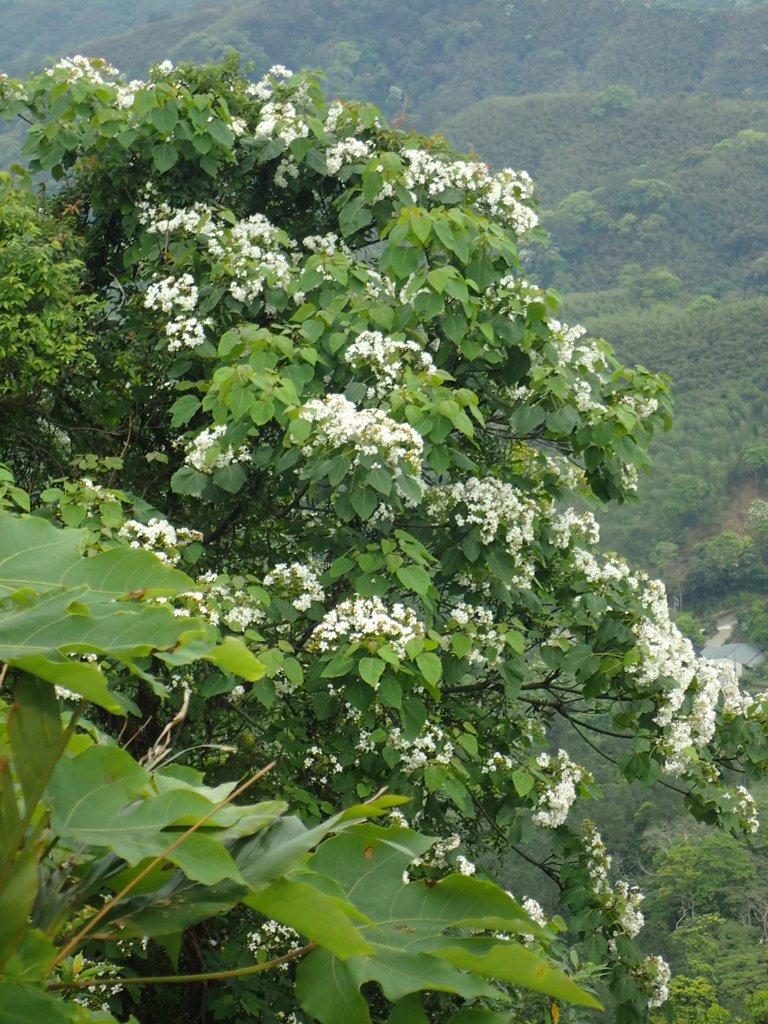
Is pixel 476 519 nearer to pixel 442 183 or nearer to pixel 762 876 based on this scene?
pixel 442 183

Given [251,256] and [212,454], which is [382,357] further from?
[251,256]

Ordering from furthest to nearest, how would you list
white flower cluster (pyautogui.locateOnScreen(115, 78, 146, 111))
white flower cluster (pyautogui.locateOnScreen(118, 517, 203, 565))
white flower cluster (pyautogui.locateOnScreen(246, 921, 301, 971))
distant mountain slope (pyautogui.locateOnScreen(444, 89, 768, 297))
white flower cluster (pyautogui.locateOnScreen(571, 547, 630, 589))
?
distant mountain slope (pyautogui.locateOnScreen(444, 89, 768, 297))
white flower cluster (pyautogui.locateOnScreen(115, 78, 146, 111))
white flower cluster (pyautogui.locateOnScreen(571, 547, 630, 589))
white flower cluster (pyautogui.locateOnScreen(246, 921, 301, 971))
white flower cluster (pyautogui.locateOnScreen(118, 517, 203, 565))

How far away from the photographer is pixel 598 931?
5117 mm

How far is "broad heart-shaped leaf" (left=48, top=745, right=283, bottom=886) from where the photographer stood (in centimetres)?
98

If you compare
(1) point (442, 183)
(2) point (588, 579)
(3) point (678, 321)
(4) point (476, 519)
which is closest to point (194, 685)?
(4) point (476, 519)

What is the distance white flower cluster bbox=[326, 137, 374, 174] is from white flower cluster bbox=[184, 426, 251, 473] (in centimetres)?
171

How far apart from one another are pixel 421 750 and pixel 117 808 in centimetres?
323

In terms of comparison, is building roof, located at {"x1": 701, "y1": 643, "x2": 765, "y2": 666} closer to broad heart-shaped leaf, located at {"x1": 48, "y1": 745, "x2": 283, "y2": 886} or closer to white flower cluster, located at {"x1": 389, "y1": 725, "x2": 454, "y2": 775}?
white flower cluster, located at {"x1": 389, "y1": 725, "x2": 454, "y2": 775}

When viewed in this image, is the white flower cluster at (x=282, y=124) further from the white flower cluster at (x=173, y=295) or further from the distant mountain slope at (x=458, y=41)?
the distant mountain slope at (x=458, y=41)

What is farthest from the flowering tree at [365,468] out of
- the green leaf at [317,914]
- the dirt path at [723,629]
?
the dirt path at [723,629]

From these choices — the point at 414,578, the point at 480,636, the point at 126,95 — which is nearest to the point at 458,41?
the point at 126,95

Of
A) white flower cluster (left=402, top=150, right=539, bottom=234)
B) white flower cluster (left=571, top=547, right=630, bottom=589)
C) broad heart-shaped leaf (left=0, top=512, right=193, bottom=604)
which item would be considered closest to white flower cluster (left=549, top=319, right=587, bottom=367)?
white flower cluster (left=402, top=150, right=539, bottom=234)

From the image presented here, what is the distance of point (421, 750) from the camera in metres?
4.16

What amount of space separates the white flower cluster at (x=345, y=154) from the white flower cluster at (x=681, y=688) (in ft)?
8.16
